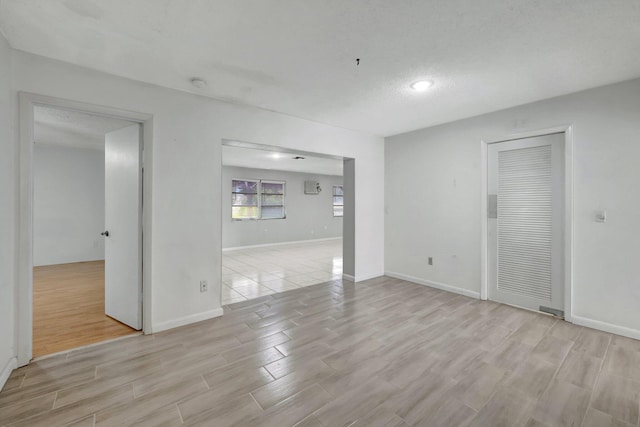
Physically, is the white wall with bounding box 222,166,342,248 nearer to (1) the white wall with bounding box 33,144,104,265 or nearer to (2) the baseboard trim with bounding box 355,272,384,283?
(1) the white wall with bounding box 33,144,104,265

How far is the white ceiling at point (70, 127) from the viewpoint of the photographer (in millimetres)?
3552

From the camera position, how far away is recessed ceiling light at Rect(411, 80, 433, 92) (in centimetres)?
273

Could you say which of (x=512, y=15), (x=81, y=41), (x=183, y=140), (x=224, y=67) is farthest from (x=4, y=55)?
(x=512, y=15)

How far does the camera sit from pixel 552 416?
5.61 feet

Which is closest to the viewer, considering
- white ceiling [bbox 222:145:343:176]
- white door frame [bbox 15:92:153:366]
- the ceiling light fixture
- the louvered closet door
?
white door frame [bbox 15:92:153:366]

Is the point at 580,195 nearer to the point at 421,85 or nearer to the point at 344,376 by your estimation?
the point at 421,85

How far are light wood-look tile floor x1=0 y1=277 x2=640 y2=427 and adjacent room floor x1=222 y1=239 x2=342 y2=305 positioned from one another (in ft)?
3.71

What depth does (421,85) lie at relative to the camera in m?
2.80

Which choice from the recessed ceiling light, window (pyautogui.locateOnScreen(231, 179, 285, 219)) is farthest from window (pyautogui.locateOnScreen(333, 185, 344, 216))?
the recessed ceiling light

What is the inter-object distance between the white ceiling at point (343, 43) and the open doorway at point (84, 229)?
30.7 inches

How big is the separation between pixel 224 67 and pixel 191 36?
1.50 feet

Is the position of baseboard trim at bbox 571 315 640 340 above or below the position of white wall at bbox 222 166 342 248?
below

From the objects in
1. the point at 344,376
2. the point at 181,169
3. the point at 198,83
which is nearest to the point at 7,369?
the point at 181,169

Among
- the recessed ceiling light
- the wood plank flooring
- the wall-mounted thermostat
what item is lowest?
the wood plank flooring
